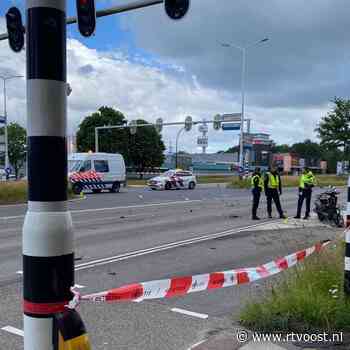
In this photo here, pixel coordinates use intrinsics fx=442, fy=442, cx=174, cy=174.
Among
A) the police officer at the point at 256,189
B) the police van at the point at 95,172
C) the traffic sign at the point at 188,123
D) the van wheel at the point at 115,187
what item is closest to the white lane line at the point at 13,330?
the police officer at the point at 256,189

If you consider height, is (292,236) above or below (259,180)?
below

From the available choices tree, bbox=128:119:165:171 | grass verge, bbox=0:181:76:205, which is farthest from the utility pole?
tree, bbox=128:119:165:171

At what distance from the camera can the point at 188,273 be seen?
6961 mm

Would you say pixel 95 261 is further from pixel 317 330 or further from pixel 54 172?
pixel 54 172

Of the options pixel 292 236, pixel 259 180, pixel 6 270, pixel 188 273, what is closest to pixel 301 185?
pixel 259 180

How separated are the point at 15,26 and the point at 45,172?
28.5 ft

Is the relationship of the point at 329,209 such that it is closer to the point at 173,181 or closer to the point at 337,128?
the point at 173,181

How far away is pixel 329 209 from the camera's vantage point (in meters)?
13.9

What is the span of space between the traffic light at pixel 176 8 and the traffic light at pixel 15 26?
319 cm

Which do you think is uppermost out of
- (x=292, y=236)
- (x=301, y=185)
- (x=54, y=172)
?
(x=54, y=172)

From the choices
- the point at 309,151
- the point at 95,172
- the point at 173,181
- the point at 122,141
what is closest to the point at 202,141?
the point at 122,141

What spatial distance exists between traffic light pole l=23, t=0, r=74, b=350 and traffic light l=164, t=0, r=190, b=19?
6698 millimetres

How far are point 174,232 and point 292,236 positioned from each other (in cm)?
303

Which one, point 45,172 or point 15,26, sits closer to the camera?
point 45,172
